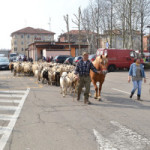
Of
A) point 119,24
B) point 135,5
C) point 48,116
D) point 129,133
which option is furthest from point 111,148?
point 119,24

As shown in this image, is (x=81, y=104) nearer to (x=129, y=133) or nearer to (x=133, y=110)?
(x=133, y=110)

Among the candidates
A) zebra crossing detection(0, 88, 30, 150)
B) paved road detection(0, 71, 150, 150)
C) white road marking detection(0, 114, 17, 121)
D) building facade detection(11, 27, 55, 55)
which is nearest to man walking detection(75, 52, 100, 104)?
paved road detection(0, 71, 150, 150)

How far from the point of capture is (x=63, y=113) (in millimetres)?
7824

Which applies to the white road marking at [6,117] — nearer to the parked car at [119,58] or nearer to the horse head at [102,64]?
the horse head at [102,64]

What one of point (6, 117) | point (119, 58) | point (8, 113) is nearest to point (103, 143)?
point (6, 117)

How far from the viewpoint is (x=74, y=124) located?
258 inches

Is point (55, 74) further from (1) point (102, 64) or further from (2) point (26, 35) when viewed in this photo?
(2) point (26, 35)

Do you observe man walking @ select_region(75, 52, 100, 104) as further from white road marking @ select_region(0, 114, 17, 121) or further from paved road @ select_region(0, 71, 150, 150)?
white road marking @ select_region(0, 114, 17, 121)

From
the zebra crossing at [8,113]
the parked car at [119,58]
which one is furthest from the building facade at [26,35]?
the zebra crossing at [8,113]

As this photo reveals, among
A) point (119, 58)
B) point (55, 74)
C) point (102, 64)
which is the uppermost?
point (119, 58)

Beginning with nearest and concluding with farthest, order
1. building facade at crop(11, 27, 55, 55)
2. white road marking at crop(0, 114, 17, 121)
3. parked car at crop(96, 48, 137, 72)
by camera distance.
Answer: white road marking at crop(0, 114, 17, 121) → parked car at crop(96, 48, 137, 72) → building facade at crop(11, 27, 55, 55)

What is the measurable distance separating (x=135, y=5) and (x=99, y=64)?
2867cm

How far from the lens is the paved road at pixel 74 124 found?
5.07m

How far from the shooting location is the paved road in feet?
16.6
